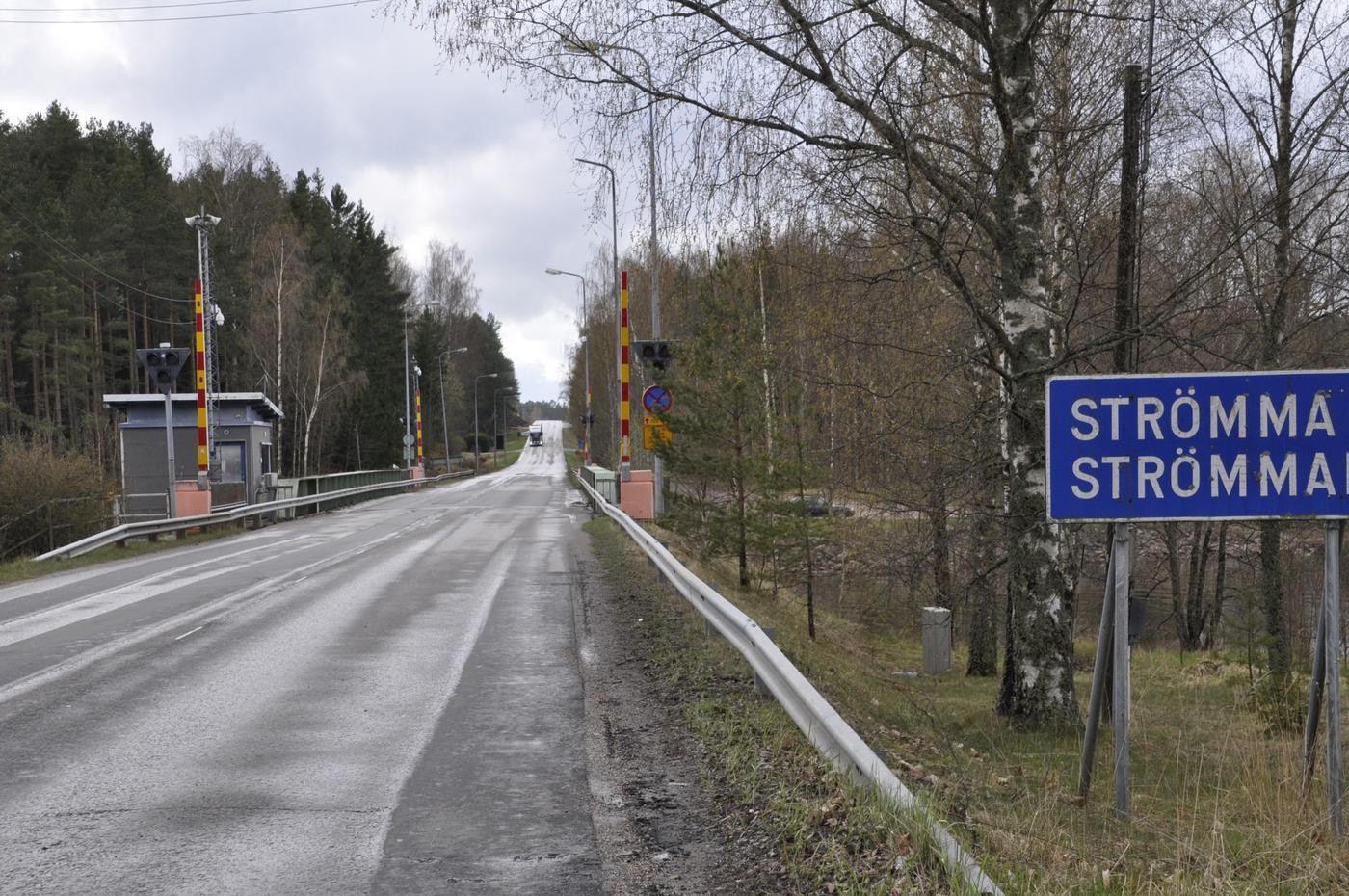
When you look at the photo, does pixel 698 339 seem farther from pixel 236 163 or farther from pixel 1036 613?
pixel 236 163

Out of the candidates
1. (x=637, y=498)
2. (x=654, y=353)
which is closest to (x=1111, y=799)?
(x=654, y=353)

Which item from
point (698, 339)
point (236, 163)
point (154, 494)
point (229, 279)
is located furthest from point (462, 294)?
point (698, 339)

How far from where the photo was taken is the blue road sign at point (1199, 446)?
566cm

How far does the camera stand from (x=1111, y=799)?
7570mm

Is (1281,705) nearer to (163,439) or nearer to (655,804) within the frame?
(655,804)

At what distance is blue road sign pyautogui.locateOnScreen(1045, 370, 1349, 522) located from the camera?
18.6 ft

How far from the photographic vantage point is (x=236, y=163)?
7650cm

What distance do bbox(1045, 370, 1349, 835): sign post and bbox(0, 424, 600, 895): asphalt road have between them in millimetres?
2910

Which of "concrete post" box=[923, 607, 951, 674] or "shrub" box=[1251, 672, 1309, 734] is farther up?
"shrub" box=[1251, 672, 1309, 734]

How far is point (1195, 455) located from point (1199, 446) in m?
0.05

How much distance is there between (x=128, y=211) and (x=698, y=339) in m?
46.3

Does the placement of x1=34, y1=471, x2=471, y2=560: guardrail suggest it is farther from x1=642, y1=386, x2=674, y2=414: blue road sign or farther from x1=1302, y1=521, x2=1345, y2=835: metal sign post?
x1=1302, y1=521, x2=1345, y2=835: metal sign post

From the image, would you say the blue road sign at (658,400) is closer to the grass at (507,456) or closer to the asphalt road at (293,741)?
the asphalt road at (293,741)

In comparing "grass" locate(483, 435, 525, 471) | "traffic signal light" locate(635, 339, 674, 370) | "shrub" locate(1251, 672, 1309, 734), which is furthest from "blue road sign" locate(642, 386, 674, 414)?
"grass" locate(483, 435, 525, 471)
